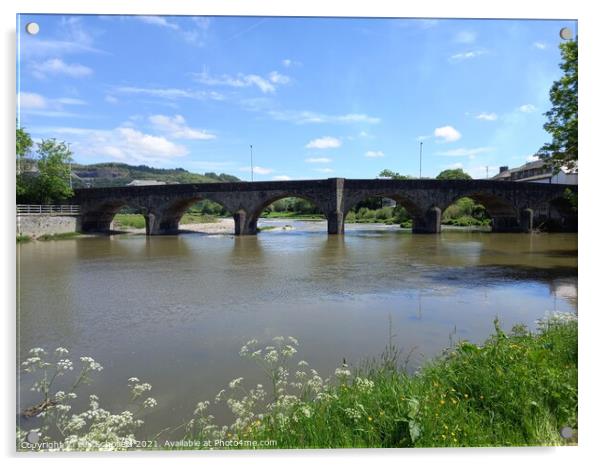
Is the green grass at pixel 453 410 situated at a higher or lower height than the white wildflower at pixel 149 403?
higher

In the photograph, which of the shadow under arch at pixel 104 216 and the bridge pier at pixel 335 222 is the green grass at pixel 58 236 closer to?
the shadow under arch at pixel 104 216

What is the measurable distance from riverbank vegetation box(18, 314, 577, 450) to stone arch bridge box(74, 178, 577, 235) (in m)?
31.5

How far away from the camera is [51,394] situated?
16.6 feet

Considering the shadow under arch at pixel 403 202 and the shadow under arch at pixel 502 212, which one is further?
the shadow under arch at pixel 502 212

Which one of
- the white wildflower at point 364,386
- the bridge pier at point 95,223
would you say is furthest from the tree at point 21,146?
the bridge pier at point 95,223

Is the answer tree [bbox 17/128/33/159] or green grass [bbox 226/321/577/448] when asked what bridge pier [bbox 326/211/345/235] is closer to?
tree [bbox 17/128/33/159]

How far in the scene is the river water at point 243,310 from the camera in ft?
19.4

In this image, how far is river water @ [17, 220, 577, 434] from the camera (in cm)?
592

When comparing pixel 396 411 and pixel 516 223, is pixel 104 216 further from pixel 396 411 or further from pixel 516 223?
pixel 396 411

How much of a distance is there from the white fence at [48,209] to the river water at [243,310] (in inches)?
706

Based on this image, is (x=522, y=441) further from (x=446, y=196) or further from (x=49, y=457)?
(x=446, y=196)

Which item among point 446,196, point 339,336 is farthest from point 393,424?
point 446,196
